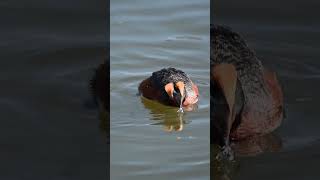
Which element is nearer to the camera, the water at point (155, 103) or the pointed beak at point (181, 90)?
the water at point (155, 103)

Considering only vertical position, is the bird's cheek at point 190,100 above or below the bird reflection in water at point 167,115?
above

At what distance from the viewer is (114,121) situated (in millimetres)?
8031

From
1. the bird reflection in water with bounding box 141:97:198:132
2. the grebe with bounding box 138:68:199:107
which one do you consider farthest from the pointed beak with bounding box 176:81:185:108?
the bird reflection in water with bounding box 141:97:198:132

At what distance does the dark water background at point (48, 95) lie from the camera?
22.4ft

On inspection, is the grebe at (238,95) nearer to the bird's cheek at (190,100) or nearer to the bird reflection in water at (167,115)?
the bird reflection in water at (167,115)

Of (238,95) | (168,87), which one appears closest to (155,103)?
(168,87)

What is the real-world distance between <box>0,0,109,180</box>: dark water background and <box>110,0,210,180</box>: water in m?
0.25

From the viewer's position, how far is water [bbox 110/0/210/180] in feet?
22.5

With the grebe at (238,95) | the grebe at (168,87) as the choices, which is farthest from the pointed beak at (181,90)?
the grebe at (238,95)

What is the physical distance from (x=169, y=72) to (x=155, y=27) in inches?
51.0

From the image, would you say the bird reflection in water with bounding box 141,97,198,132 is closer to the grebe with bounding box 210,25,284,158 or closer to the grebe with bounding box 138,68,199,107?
the grebe with bounding box 138,68,199,107

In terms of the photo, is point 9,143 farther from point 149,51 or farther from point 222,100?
point 149,51

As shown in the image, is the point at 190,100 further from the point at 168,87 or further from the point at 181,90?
the point at 168,87

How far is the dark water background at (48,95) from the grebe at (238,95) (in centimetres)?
104
